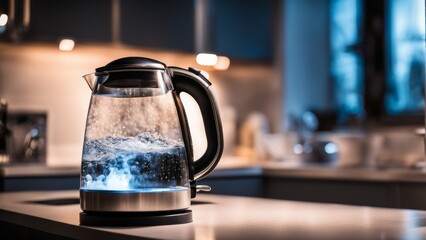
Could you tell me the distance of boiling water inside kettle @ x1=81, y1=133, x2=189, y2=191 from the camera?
4.30 feet

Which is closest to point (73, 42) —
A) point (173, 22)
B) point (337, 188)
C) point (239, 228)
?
point (173, 22)

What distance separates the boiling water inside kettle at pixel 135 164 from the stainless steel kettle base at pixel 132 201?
0.02 m

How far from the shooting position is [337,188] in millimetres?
3111

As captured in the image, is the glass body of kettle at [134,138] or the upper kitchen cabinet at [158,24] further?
the upper kitchen cabinet at [158,24]

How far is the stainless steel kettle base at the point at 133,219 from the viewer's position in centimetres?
124

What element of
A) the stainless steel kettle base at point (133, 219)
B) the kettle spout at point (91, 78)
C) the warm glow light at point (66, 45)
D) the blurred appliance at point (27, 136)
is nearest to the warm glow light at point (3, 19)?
the warm glow light at point (66, 45)

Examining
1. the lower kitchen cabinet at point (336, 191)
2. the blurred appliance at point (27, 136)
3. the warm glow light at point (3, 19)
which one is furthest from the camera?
the blurred appliance at point (27, 136)

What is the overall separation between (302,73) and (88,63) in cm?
127

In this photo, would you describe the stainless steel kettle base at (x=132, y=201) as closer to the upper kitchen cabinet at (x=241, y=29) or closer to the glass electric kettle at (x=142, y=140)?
the glass electric kettle at (x=142, y=140)

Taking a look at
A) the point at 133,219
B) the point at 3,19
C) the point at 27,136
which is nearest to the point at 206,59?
the point at 27,136

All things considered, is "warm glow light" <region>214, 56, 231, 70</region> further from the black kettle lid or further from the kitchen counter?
the black kettle lid

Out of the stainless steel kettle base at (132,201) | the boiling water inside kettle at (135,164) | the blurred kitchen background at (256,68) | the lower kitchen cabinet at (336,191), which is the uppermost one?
the blurred kitchen background at (256,68)

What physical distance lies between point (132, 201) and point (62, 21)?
86.2 inches

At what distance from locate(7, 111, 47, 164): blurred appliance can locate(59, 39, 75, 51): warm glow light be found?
318 mm
